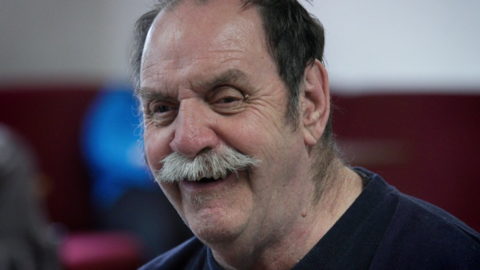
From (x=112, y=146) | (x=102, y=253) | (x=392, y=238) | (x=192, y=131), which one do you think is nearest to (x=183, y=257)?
(x=192, y=131)

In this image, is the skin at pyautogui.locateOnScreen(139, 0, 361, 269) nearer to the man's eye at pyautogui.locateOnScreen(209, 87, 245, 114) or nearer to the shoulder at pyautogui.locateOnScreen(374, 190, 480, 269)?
the man's eye at pyautogui.locateOnScreen(209, 87, 245, 114)

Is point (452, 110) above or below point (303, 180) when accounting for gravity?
below

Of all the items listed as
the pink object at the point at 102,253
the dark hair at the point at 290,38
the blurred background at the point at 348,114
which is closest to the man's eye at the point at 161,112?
the dark hair at the point at 290,38

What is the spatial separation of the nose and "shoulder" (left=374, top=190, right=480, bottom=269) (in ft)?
1.42

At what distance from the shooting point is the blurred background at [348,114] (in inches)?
130

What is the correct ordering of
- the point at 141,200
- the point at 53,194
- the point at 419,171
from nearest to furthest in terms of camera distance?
the point at 419,171, the point at 141,200, the point at 53,194

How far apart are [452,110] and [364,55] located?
2.55ft

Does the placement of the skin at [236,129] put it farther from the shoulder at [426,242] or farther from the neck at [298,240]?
the shoulder at [426,242]

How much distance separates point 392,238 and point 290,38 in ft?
1.63

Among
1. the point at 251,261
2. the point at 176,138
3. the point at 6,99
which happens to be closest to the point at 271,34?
the point at 176,138

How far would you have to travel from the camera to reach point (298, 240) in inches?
52.6

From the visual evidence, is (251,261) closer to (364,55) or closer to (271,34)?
(271,34)

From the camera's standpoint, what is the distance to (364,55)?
390cm

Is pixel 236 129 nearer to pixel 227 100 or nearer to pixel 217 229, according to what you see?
pixel 227 100
